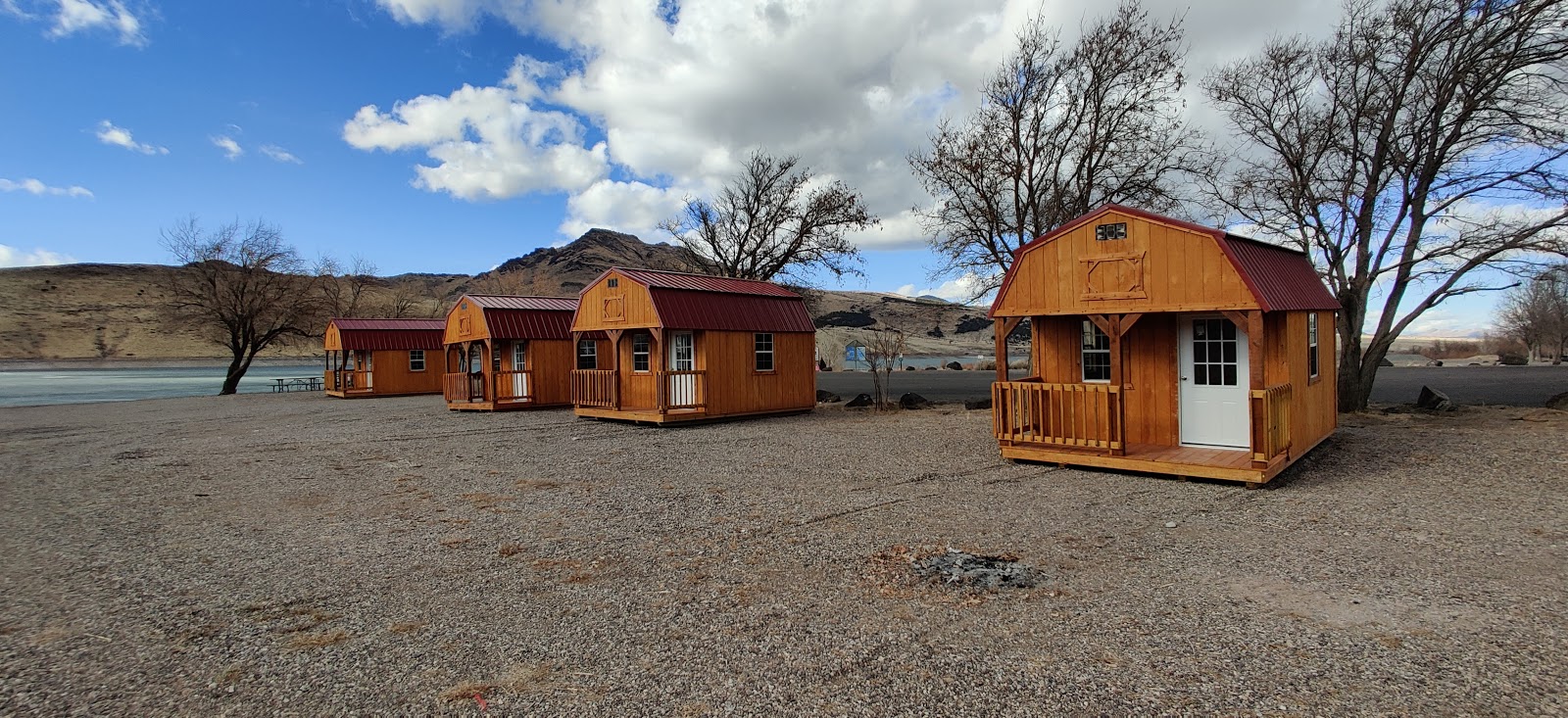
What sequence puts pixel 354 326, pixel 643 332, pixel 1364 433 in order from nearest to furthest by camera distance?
1. pixel 1364 433
2. pixel 643 332
3. pixel 354 326

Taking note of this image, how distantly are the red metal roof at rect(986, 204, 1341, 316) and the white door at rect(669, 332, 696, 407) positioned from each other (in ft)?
26.8

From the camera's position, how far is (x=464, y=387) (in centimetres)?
2158

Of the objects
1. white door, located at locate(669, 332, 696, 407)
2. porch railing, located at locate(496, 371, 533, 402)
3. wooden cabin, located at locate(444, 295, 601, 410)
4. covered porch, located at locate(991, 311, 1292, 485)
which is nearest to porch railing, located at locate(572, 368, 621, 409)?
white door, located at locate(669, 332, 696, 407)

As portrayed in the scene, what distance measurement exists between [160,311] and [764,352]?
163ft

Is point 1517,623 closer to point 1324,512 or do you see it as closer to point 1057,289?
point 1324,512

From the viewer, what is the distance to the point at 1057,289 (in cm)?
980

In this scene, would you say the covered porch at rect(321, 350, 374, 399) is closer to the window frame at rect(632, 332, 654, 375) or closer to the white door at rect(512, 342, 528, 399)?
the white door at rect(512, 342, 528, 399)

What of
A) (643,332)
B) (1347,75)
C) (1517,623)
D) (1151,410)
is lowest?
(1517,623)

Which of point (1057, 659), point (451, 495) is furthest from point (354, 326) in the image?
point (1057, 659)

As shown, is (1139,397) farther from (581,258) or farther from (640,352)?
(581,258)

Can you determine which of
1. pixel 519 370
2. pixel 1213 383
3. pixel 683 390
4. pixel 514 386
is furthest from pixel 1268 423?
pixel 514 386

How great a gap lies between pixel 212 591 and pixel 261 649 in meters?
1.52

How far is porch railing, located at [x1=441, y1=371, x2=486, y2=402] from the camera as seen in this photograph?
21.4 metres

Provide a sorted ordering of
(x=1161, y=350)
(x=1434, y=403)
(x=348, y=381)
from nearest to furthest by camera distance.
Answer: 1. (x=1161, y=350)
2. (x=1434, y=403)
3. (x=348, y=381)
